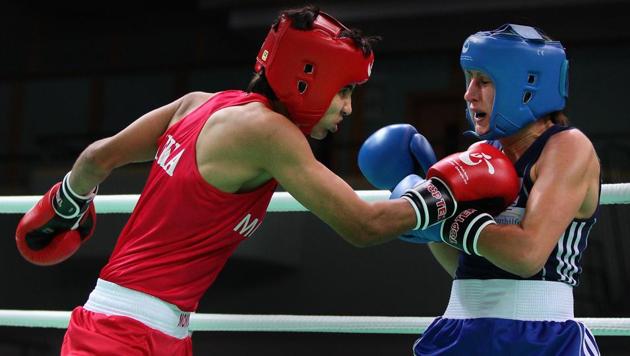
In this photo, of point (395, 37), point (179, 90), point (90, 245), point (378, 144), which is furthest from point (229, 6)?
point (378, 144)

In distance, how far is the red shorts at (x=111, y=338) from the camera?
163 cm

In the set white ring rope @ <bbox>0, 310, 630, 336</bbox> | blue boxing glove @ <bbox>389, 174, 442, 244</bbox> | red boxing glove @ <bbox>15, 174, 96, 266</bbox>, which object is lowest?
white ring rope @ <bbox>0, 310, 630, 336</bbox>

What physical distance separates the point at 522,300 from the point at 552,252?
0.38 ft

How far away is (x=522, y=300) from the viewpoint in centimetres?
160

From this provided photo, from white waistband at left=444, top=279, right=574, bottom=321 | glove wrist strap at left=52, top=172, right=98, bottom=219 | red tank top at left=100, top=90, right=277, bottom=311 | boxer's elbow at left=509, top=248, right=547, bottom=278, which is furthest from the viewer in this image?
glove wrist strap at left=52, top=172, right=98, bottom=219

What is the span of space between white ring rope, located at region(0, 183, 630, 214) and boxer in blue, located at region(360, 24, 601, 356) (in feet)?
0.72

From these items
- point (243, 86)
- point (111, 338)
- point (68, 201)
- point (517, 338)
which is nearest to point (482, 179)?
point (517, 338)

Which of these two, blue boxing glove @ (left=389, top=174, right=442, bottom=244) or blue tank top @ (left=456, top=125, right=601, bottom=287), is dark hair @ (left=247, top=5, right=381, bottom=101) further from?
blue tank top @ (left=456, top=125, right=601, bottom=287)

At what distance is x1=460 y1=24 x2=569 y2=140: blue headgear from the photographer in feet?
5.46

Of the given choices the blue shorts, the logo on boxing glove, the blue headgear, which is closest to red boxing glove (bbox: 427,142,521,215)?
the logo on boxing glove

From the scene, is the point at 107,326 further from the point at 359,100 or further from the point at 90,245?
the point at 359,100

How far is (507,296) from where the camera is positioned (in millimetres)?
1616

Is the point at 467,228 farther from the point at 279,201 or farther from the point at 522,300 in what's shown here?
the point at 279,201

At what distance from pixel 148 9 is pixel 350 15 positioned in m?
2.65
